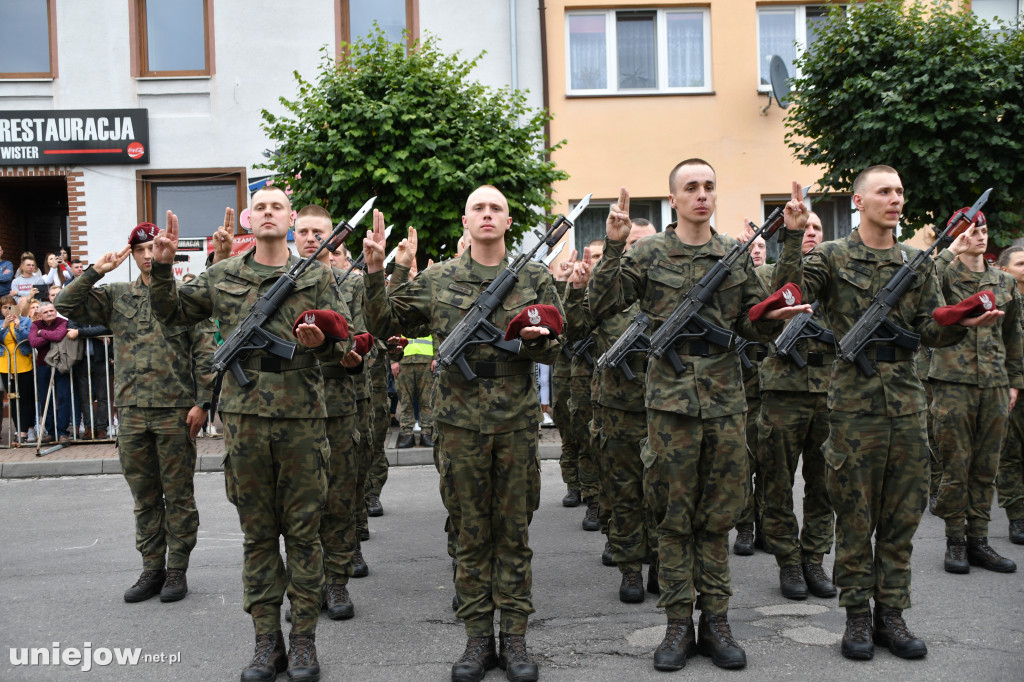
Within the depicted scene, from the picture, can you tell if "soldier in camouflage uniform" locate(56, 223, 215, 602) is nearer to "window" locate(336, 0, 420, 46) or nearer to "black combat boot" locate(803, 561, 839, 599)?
"black combat boot" locate(803, 561, 839, 599)

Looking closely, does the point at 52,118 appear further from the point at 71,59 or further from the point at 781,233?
the point at 781,233

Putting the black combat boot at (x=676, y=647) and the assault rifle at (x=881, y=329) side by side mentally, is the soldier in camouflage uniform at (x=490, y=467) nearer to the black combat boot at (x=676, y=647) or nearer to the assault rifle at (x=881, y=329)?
the black combat boot at (x=676, y=647)

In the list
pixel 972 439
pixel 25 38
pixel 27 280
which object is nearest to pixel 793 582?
pixel 972 439

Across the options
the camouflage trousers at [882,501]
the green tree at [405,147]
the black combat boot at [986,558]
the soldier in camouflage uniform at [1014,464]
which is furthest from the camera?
→ the green tree at [405,147]

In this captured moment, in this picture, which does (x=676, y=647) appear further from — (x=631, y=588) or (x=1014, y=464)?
(x=1014, y=464)

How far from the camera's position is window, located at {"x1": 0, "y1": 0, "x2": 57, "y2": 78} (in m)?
16.7

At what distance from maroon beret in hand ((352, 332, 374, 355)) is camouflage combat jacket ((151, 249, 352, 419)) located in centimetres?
25

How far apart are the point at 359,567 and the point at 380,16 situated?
12599 mm

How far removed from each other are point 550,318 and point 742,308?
44.5 inches

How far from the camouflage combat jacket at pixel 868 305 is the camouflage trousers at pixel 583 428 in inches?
119

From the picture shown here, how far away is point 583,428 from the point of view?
8.24 meters

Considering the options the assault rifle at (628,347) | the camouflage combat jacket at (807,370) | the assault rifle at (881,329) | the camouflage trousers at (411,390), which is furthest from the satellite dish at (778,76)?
the assault rifle at (881,329)

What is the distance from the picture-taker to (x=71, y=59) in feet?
53.7

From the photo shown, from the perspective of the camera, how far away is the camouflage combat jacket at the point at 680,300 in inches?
195
